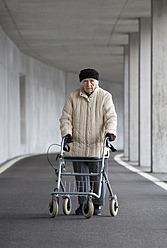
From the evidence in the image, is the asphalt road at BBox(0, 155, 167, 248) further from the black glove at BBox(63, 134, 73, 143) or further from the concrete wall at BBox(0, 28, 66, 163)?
the concrete wall at BBox(0, 28, 66, 163)

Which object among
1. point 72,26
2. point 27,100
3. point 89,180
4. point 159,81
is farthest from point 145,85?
point 89,180

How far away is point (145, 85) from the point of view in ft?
72.1

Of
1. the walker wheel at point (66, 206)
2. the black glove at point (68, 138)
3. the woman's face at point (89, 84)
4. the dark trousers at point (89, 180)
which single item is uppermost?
the woman's face at point (89, 84)

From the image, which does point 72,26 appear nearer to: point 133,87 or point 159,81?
point 133,87

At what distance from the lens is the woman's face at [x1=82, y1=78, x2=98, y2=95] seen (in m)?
8.51

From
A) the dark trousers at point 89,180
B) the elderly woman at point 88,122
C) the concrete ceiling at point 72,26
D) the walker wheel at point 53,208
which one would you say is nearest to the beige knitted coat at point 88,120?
the elderly woman at point 88,122

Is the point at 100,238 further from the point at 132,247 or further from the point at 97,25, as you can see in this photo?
the point at 97,25

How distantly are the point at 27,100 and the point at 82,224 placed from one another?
84.4 feet

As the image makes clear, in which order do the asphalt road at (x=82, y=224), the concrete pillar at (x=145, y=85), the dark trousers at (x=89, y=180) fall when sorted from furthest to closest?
the concrete pillar at (x=145, y=85) → the dark trousers at (x=89, y=180) → the asphalt road at (x=82, y=224)

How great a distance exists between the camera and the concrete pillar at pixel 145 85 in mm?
21891

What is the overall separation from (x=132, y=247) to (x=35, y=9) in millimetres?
15067

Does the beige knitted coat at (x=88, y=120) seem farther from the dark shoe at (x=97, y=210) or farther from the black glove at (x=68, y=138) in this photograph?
the dark shoe at (x=97, y=210)

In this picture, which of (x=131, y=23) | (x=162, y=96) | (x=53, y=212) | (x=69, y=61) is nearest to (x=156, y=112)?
(x=162, y=96)

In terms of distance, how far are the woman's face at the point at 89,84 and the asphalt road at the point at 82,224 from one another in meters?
1.62
